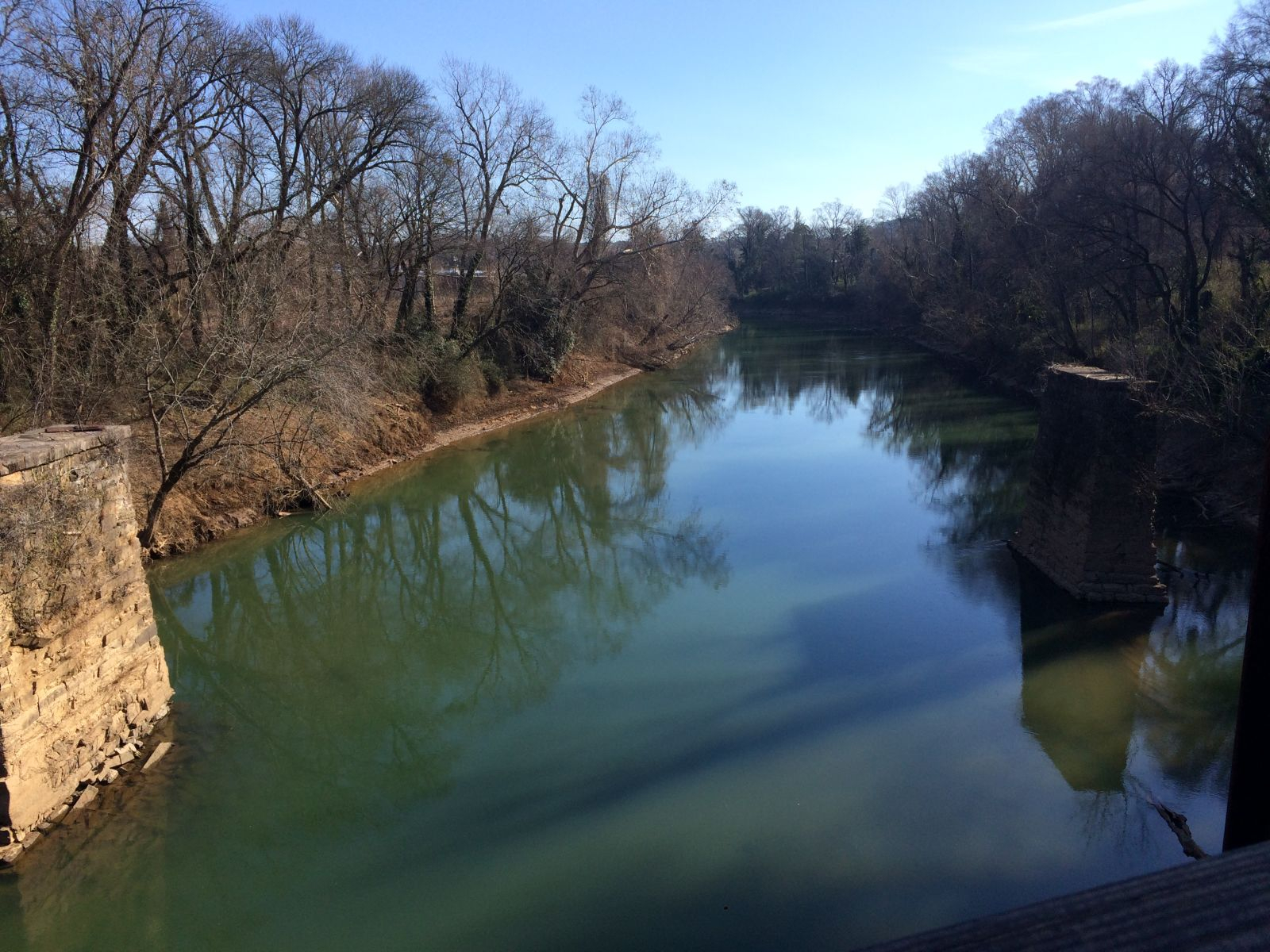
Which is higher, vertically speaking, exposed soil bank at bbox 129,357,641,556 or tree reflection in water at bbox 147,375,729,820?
exposed soil bank at bbox 129,357,641,556

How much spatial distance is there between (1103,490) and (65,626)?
10606 mm

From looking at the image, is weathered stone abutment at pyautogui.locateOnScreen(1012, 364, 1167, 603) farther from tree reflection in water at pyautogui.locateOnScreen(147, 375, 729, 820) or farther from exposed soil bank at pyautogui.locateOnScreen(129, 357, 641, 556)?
exposed soil bank at pyautogui.locateOnScreen(129, 357, 641, 556)

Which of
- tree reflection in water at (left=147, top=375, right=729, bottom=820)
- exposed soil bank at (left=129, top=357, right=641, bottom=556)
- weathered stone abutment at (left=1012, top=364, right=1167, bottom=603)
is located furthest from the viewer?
exposed soil bank at (left=129, top=357, right=641, bottom=556)

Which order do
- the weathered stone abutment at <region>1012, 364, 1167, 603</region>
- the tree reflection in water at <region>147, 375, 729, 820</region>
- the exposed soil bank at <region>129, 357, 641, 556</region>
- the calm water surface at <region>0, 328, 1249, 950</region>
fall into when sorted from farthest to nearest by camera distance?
1. the exposed soil bank at <region>129, 357, 641, 556</region>
2. the weathered stone abutment at <region>1012, 364, 1167, 603</region>
3. the tree reflection in water at <region>147, 375, 729, 820</region>
4. the calm water surface at <region>0, 328, 1249, 950</region>

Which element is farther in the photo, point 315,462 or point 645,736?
point 315,462

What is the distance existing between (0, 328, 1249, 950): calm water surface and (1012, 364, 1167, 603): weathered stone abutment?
1.62 ft

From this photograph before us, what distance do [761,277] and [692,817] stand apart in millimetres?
67516

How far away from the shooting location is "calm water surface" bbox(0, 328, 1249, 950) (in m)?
5.95

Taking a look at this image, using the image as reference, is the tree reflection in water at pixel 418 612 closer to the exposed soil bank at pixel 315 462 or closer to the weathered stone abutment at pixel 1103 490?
the exposed soil bank at pixel 315 462

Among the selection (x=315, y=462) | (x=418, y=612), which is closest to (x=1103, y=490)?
(x=418, y=612)

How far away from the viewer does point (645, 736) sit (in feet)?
26.2

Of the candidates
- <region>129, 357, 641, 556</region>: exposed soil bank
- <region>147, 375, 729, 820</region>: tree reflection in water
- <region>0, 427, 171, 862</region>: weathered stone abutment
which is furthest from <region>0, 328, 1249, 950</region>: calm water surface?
<region>129, 357, 641, 556</region>: exposed soil bank

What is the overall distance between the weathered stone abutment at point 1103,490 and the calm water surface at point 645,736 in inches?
19.4

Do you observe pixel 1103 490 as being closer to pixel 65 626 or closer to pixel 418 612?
pixel 418 612
